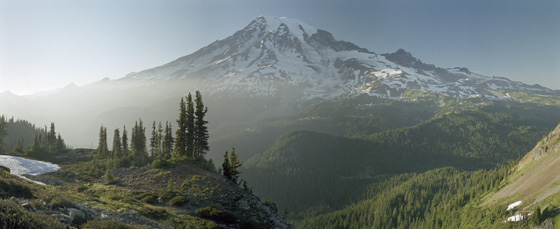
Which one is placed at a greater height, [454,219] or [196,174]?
[196,174]

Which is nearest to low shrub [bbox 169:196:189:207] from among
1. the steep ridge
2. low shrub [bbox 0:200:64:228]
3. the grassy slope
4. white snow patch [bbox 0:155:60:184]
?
the grassy slope

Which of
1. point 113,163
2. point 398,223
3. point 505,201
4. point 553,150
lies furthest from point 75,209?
point 398,223

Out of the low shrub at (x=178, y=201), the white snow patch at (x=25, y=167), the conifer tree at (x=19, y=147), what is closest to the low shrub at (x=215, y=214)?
the low shrub at (x=178, y=201)

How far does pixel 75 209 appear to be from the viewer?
1750cm

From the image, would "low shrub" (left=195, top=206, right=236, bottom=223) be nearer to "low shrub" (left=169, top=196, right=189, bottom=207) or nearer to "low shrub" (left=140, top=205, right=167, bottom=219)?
"low shrub" (left=169, top=196, right=189, bottom=207)

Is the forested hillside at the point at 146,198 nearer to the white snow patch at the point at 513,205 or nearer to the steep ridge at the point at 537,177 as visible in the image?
the steep ridge at the point at 537,177

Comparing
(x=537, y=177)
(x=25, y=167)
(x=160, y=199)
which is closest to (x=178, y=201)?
(x=160, y=199)

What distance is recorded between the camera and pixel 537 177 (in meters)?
90.2

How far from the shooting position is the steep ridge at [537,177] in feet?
265

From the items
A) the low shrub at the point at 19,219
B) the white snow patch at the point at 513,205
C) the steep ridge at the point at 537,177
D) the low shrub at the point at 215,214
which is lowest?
the white snow patch at the point at 513,205

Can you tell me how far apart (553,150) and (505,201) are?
2444cm

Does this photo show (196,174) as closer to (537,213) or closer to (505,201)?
(537,213)

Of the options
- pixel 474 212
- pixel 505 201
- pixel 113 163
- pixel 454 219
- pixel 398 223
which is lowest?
pixel 398 223

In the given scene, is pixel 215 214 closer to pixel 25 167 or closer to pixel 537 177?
pixel 25 167
